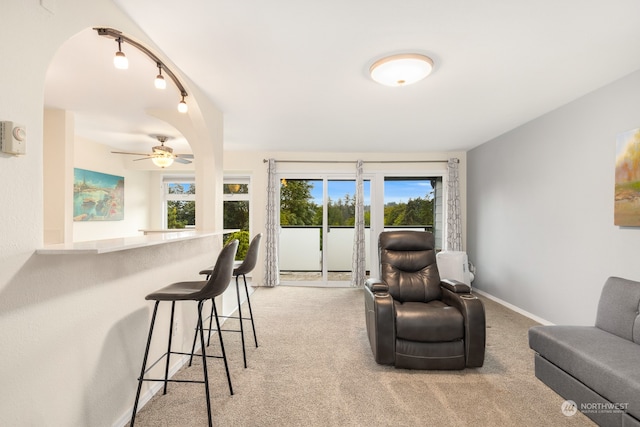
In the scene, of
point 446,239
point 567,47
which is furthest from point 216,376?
point 446,239

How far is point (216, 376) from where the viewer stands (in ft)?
7.97

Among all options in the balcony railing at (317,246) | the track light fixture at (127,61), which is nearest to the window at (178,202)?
the balcony railing at (317,246)

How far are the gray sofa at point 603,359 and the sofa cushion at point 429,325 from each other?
537mm

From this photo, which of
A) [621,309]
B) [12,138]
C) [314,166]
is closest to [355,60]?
[12,138]

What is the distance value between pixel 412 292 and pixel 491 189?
271 cm

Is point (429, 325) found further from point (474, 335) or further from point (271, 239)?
point (271, 239)

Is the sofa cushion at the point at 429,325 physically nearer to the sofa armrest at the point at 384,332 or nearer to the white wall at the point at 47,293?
the sofa armrest at the point at 384,332

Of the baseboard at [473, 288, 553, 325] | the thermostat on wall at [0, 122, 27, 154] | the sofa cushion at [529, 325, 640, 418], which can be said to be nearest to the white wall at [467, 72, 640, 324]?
the baseboard at [473, 288, 553, 325]

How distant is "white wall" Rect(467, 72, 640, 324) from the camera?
9.05 feet

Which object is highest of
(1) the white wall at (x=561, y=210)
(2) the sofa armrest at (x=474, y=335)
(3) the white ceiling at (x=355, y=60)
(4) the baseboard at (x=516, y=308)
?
(3) the white ceiling at (x=355, y=60)

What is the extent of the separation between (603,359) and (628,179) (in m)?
1.67

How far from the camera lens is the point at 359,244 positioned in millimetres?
5480

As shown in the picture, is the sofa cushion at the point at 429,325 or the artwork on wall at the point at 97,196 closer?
the sofa cushion at the point at 429,325

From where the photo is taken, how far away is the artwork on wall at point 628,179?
251 centimetres
